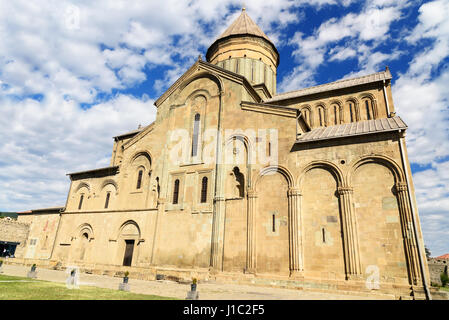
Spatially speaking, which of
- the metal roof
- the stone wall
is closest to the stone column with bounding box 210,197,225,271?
the metal roof

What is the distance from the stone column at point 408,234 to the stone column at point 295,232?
4.23m

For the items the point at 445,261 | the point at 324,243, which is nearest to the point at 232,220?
the point at 324,243

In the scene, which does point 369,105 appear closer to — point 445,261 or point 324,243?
point 324,243

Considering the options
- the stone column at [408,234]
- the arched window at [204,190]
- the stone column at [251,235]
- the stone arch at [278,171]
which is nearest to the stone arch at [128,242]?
the arched window at [204,190]

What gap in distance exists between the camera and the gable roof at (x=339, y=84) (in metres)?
19.5

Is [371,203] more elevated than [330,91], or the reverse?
[330,91]

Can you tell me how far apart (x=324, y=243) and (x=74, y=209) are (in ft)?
61.8

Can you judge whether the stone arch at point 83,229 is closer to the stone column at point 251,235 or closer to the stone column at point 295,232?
the stone column at point 251,235

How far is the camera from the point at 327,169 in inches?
554

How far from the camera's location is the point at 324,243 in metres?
13.1

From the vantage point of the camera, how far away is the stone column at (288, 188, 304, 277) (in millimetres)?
13164

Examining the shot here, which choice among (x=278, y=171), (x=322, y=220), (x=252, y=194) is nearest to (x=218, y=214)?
(x=252, y=194)

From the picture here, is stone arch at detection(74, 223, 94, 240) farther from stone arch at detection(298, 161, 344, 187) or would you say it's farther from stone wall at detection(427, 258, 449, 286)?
stone wall at detection(427, 258, 449, 286)

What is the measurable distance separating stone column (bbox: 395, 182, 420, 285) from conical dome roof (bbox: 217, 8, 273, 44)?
63.2 ft
